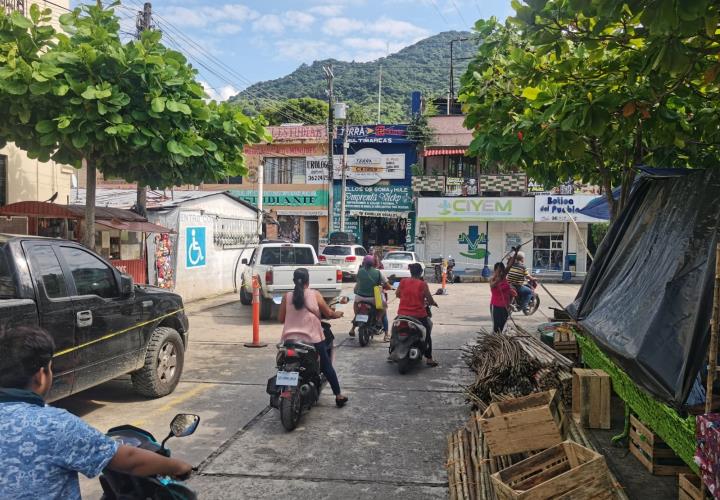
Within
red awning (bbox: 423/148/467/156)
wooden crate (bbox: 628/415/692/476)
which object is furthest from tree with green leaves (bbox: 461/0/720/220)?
red awning (bbox: 423/148/467/156)

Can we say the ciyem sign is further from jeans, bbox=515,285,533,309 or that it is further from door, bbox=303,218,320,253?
jeans, bbox=515,285,533,309

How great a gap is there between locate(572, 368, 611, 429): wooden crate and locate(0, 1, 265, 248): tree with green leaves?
5624mm

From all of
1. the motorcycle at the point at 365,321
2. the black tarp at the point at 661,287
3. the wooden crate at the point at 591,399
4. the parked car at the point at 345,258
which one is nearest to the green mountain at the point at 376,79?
the parked car at the point at 345,258

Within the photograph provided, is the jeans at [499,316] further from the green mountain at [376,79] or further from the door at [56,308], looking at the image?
the green mountain at [376,79]

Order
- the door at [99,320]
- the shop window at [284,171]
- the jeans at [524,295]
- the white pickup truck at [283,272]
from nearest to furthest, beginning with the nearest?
the door at [99,320] → the white pickup truck at [283,272] → the jeans at [524,295] → the shop window at [284,171]

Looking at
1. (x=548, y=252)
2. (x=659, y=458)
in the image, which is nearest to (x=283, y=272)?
(x=659, y=458)

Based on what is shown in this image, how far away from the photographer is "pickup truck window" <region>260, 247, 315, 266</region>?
46.5 feet

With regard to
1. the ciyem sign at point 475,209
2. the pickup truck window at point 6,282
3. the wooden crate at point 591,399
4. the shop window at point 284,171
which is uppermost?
the shop window at point 284,171

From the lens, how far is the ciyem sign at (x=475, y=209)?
91.4 ft

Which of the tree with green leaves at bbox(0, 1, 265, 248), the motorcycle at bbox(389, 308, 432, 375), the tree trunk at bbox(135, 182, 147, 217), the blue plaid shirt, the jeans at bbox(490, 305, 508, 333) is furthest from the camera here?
the tree trunk at bbox(135, 182, 147, 217)

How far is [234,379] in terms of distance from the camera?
25.7 feet

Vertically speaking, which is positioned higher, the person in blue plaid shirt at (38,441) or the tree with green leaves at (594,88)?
the tree with green leaves at (594,88)

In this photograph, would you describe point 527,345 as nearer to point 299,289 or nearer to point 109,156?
point 299,289

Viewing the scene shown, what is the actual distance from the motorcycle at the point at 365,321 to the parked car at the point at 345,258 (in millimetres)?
11775
